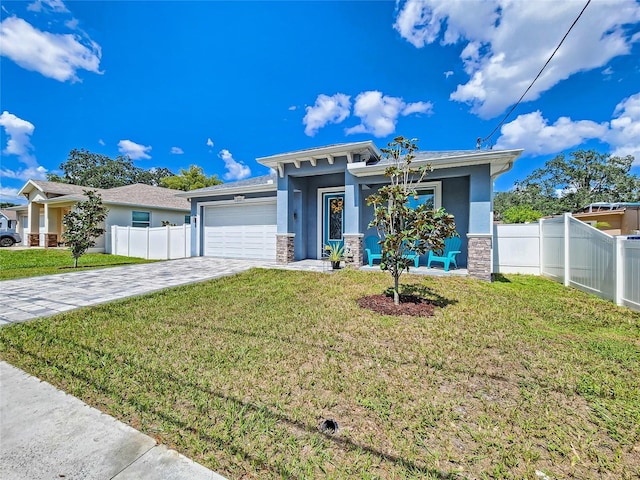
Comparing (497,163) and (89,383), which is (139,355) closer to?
(89,383)

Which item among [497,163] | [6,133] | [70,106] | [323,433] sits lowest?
[323,433]

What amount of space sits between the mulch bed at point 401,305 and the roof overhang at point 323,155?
15.9 ft

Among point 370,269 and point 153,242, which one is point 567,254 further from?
point 153,242

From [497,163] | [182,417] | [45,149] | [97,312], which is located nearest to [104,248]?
[97,312]

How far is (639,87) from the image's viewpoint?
12.2m

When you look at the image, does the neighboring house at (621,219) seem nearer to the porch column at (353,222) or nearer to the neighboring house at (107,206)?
the porch column at (353,222)

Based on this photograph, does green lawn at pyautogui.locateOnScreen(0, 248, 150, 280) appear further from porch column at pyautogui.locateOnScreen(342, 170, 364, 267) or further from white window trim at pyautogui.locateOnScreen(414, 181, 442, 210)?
white window trim at pyautogui.locateOnScreen(414, 181, 442, 210)

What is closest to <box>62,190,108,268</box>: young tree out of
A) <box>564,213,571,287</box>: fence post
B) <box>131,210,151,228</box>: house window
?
<box>131,210,151,228</box>: house window

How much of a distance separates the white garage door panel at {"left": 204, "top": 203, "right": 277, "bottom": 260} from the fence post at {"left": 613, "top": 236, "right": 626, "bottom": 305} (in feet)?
30.9

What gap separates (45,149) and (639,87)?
4643 cm

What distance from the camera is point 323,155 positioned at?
354 inches

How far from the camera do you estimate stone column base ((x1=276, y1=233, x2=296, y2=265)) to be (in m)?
9.88

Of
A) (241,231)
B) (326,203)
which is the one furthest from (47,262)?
(326,203)

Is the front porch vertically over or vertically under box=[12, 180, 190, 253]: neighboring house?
under
